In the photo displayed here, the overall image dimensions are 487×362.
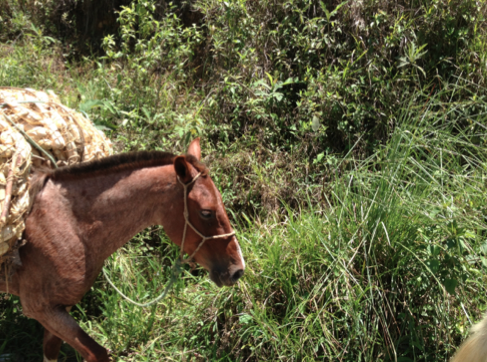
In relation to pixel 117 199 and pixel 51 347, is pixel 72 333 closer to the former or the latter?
pixel 51 347

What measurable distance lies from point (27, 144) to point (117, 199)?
2.17 ft

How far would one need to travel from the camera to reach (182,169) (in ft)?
9.00

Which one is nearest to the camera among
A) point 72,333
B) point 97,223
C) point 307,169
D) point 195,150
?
point 72,333

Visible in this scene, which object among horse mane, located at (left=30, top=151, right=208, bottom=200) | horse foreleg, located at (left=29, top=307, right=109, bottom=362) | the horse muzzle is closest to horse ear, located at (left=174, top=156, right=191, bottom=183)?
horse mane, located at (left=30, top=151, right=208, bottom=200)

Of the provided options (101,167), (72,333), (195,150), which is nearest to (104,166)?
(101,167)

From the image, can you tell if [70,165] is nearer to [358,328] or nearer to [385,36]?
[358,328]

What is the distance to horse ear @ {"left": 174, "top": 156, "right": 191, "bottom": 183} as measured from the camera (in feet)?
8.86

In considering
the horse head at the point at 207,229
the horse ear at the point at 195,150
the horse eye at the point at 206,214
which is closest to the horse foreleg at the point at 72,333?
the horse head at the point at 207,229

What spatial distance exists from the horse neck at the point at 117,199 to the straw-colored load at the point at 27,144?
284 mm

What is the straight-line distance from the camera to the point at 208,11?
5.91 metres

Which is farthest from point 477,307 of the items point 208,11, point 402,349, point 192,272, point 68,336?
point 208,11

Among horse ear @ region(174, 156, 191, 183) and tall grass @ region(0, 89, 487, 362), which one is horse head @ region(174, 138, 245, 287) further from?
tall grass @ region(0, 89, 487, 362)

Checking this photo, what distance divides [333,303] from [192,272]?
155 centimetres

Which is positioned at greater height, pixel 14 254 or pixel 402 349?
Answer: pixel 14 254
